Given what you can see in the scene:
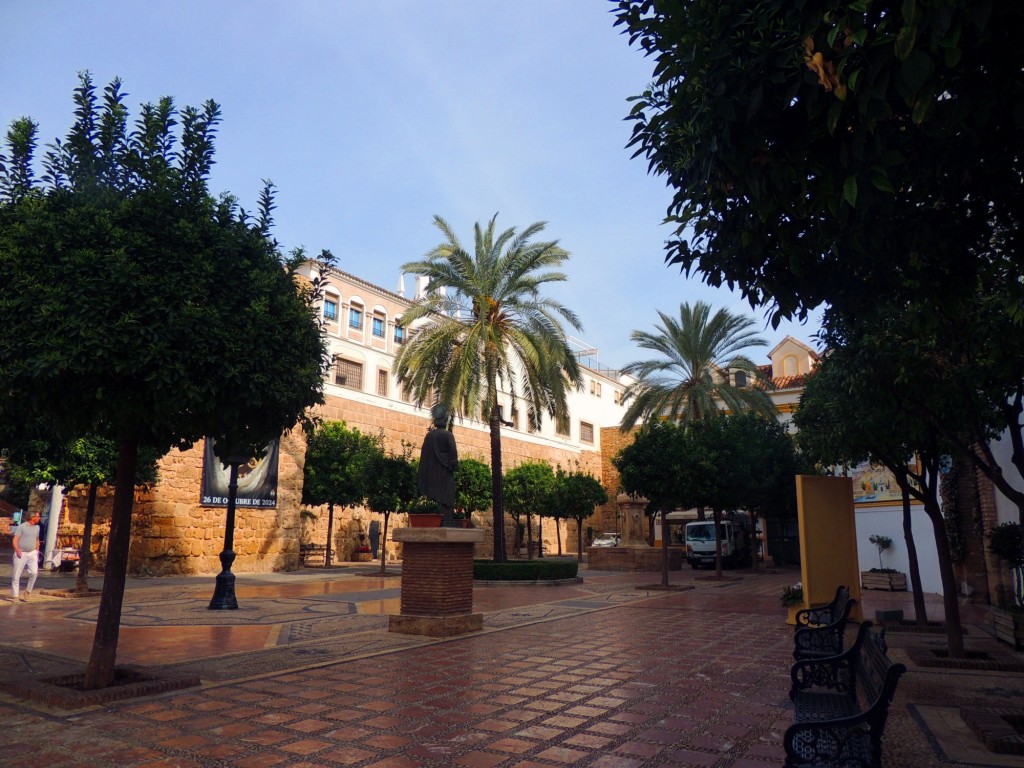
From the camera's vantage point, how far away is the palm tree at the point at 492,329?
64.0 ft

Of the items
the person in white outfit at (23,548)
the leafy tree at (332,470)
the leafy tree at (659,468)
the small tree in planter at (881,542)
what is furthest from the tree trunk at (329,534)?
the small tree in planter at (881,542)

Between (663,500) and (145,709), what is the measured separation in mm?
17384

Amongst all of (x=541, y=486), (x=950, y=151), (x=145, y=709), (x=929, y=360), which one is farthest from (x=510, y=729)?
(x=541, y=486)

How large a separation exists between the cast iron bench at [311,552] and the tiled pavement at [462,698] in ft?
55.1

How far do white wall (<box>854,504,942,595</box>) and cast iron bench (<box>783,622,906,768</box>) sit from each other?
14.3 metres

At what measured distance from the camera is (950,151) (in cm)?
369

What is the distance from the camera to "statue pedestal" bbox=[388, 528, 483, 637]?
31.7 feet

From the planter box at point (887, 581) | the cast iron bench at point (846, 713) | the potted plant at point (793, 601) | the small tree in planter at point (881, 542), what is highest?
the small tree in planter at point (881, 542)

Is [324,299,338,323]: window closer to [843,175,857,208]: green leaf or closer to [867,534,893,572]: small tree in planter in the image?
[867,534,893,572]: small tree in planter

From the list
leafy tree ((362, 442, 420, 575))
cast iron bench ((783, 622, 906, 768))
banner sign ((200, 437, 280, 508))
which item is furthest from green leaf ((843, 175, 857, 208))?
leafy tree ((362, 442, 420, 575))

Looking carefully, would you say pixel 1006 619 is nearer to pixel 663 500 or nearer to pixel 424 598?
pixel 424 598

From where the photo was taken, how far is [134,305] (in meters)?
5.87

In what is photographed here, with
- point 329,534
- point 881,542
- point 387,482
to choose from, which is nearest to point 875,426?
point 881,542

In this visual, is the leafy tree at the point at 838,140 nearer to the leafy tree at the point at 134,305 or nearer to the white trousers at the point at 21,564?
the leafy tree at the point at 134,305
